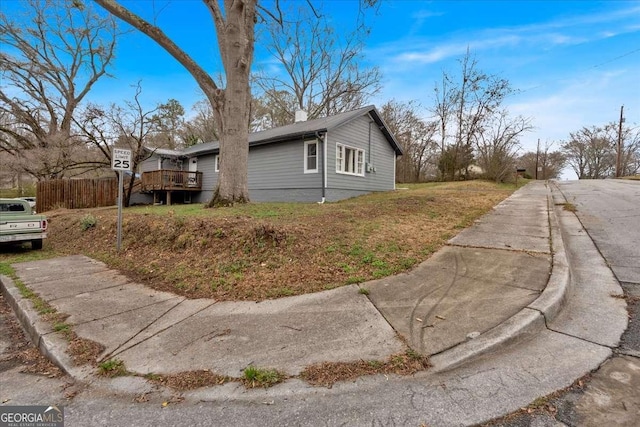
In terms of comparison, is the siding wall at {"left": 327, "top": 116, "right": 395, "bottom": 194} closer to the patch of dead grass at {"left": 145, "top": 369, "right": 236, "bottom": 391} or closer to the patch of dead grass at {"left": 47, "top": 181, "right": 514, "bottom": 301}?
the patch of dead grass at {"left": 47, "top": 181, "right": 514, "bottom": 301}

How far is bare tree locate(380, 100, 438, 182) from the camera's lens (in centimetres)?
2858

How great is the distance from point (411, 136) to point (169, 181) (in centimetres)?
2265

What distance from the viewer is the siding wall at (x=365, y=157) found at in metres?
13.1

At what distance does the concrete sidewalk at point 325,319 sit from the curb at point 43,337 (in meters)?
0.02

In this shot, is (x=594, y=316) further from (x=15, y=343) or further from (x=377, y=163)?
(x=377, y=163)

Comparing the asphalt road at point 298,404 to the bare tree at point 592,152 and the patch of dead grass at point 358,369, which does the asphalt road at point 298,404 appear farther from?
the bare tree at point 592,152

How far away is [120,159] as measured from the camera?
5789 mm

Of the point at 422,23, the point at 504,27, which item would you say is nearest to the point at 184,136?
the point at 422,23

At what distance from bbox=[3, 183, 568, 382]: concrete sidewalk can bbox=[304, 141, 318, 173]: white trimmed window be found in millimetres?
9307

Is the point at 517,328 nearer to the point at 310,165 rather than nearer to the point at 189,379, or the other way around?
the point at 189,379

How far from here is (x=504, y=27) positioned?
12.3 m

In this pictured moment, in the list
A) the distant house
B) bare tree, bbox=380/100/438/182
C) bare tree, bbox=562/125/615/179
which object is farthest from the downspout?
bare tree, bbox=562/125/615/179

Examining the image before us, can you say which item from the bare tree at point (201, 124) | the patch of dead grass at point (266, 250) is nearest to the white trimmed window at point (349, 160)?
the patch of dead grass at point (266, 250)

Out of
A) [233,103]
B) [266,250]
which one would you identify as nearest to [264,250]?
[266,250]
